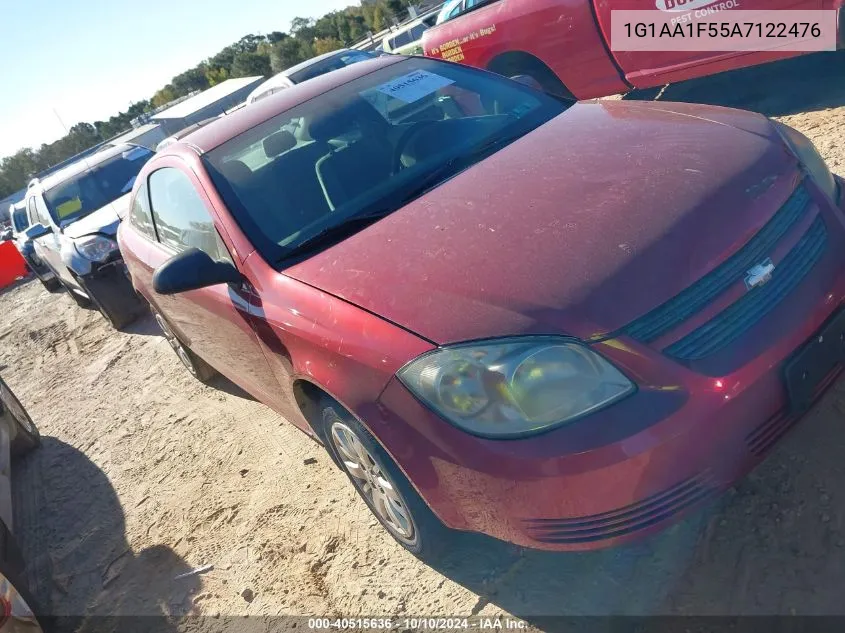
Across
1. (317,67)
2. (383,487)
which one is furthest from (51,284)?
(383,487)

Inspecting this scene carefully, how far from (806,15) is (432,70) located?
9.10ft

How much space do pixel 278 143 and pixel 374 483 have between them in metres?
1.63

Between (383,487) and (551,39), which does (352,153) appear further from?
(551,39)

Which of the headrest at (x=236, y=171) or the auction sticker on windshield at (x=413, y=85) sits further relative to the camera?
the auction sticker on windshield at (x=413, y=85)

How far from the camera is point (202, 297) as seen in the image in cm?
334

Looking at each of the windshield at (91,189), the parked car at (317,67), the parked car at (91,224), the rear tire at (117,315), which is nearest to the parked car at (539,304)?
the parked car at (91,224)

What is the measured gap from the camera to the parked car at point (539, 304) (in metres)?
1.93

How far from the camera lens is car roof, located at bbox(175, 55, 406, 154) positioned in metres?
3.40

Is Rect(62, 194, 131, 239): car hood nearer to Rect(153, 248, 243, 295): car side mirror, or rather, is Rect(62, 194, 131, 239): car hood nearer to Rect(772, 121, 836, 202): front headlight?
Rect(153, 248, 243, 295): car side mirror

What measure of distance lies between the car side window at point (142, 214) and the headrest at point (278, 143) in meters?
1.12

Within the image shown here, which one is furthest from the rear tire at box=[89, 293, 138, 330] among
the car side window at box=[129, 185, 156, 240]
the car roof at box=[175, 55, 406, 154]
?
the car roof at box=[175, 55, 406, 154]

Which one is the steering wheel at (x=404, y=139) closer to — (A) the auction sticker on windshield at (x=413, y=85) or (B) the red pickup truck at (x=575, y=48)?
(A) the auction sticker on windshield at (x=413, y=85)

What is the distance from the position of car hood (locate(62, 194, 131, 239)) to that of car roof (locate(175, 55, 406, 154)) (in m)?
3.59

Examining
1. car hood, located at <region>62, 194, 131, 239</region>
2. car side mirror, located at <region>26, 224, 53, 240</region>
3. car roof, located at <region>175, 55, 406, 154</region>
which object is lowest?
car hood, located at <region>62, 194, 131, 239</region>
